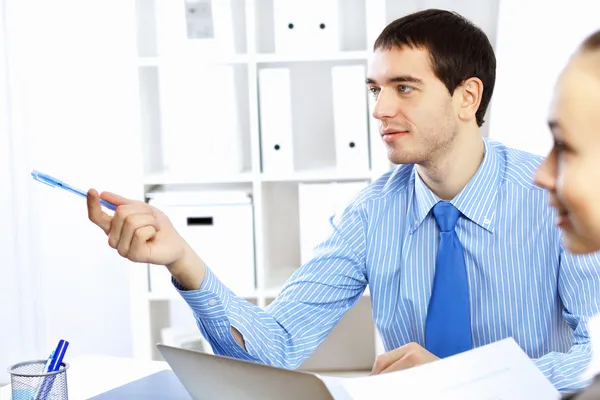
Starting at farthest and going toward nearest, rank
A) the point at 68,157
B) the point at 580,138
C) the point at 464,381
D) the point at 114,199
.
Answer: the point at 68,157
the point at 114,199
the point at 464,381
the point at 580,138

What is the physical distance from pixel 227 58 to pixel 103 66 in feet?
2.28

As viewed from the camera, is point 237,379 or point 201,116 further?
point 201,116

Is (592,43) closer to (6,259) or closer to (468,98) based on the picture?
(468,98)

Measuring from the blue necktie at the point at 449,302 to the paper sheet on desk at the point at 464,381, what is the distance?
520 mm

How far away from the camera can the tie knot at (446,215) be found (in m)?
1.66

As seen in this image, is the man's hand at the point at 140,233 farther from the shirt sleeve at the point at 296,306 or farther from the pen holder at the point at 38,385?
the pen holder at the point at 38,385

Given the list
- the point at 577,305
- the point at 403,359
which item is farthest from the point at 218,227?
the point at 403,359

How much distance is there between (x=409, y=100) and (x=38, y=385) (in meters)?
1.01

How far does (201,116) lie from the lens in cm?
291

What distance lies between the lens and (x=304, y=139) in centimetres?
333

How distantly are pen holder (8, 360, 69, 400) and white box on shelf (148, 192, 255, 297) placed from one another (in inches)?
69.9

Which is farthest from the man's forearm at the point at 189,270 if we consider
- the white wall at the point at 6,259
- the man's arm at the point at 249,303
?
the white wall at the point at 6,259

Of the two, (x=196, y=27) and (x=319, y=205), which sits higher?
(x=196, y=27)

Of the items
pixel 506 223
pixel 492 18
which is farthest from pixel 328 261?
pixel 492 18
